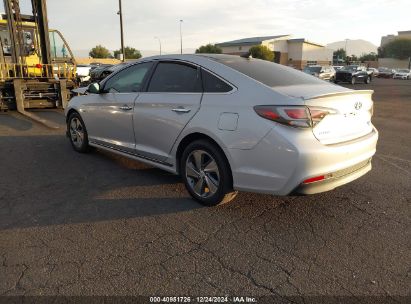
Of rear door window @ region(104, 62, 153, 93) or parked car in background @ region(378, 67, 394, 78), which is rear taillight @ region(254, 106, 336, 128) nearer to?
rear door window @ region(104, 62, 153, 93)

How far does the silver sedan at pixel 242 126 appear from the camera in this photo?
3047 mm

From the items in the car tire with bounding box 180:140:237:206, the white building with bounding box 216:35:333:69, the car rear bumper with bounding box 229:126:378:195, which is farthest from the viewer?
the white building with bounding box 216:35:333:69

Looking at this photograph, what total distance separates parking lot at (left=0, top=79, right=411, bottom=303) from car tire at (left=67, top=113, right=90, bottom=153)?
3.02 ft

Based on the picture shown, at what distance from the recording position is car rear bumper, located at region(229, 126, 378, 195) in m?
2.99

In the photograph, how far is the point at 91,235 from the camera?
126 inches

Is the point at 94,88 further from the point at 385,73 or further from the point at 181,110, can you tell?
the point at 385,73

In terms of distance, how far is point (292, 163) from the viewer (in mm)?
2986

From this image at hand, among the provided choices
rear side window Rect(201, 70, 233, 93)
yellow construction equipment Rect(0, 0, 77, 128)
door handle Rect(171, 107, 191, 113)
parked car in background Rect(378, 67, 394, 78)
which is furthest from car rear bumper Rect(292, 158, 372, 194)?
parked car in background Rect(378, 67, 394, 78)

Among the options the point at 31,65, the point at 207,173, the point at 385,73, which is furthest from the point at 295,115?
the point at 385,73

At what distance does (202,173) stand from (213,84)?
0.97 meters

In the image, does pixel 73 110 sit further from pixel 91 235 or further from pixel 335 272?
pixel 335 272

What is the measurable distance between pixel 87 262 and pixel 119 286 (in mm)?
453

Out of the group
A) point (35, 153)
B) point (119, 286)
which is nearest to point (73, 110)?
point (35, 153)

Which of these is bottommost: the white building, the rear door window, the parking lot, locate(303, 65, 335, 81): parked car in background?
the parking lot
